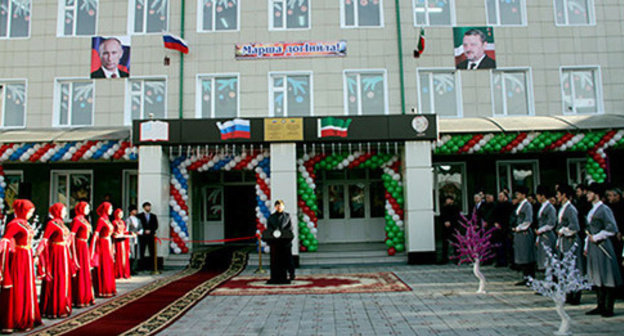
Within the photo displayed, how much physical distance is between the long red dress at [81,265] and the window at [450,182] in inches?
431

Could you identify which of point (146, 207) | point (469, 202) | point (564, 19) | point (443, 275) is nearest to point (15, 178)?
point (146, 207)

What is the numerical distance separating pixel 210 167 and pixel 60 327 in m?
7.33

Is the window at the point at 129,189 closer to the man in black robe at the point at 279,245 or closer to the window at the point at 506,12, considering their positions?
the man in black robe at the point at 279,245

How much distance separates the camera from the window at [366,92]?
48.7 feet

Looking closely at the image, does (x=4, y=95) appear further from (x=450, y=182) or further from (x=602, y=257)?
(x=602, y=257)

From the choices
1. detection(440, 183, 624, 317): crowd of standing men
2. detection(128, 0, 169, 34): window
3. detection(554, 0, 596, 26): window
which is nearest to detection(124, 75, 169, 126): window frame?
detection(128, 0, 169, 34): window

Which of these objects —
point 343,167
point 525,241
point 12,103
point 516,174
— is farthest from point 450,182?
point 12,103

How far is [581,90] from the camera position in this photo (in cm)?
1502

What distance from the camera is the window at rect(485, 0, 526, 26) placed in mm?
15141

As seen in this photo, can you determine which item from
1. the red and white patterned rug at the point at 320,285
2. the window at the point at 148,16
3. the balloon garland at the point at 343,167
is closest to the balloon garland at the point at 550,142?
the balloon garland at the point at 343,167

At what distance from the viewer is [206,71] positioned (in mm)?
14844

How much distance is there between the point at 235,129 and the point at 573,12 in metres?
11.7

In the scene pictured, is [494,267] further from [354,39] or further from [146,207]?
[146,207]

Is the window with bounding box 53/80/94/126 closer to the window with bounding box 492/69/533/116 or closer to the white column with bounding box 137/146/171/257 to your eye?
the white column with bounding box 137/146/171/257
